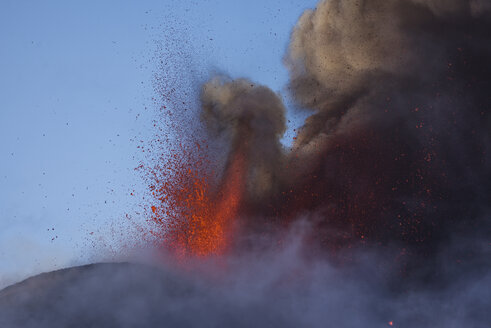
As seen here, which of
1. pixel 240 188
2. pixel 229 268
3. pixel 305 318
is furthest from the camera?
pixel 240 188

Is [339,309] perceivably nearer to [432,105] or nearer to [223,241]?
[223,241]

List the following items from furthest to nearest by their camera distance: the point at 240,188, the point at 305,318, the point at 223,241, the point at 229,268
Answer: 1. the point at 240,188
2. the point at 223,241
3. the point at 229,268
4. the point at 305,318

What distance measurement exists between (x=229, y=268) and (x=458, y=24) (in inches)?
429

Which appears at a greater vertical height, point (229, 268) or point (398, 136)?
point (398, 136)

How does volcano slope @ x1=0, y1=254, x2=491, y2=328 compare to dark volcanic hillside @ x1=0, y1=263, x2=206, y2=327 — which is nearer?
volcano slope @ x1=0, y1=254, x2=491, y2=328

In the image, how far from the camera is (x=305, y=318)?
15.7 meters

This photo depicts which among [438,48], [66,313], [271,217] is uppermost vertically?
[438,48]

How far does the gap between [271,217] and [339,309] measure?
6.26 meters

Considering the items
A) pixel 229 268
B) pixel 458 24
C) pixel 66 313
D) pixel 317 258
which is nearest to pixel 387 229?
pixel 317 258

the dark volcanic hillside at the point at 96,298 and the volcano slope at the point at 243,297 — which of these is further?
the dark volcanic hillside at the point at 96,298

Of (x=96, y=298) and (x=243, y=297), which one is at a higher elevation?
(x=243, y=297)

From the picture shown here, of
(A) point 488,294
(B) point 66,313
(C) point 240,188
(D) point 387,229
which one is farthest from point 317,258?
(B) point 66,313

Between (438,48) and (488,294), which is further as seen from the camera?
(438,48)

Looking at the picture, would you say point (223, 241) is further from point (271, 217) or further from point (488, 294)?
point (488, 294)
